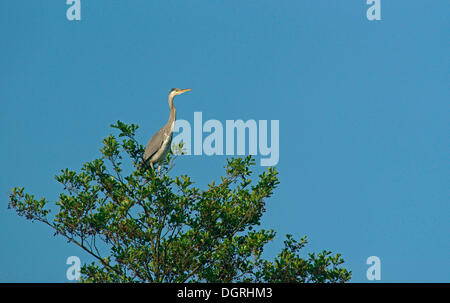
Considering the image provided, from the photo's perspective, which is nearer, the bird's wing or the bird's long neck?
the bird's wing

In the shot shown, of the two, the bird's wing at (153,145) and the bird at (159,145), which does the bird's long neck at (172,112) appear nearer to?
the bird at (159,145)

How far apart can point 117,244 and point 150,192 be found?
4.98 feet

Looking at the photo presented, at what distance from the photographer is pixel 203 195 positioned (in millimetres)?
15422

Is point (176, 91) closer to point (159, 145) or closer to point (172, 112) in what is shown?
point (172, 112)

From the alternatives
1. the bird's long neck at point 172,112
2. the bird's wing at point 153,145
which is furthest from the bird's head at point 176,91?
the bird's wing at point 153,145

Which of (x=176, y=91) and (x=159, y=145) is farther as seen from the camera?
(x=176, y=91)

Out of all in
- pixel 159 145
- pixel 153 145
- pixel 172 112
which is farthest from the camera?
pixel 172 112

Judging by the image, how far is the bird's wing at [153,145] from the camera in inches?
695

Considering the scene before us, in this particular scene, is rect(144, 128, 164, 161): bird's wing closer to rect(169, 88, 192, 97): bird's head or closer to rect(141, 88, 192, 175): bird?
rect(141, 88, 192, 175): bird

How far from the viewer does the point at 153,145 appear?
59.2 ft

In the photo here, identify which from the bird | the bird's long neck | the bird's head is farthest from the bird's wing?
the bird's head

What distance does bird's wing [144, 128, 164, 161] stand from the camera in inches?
695

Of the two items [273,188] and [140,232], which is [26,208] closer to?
[140,232]

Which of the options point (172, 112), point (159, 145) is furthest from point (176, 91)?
point (159, 145)
